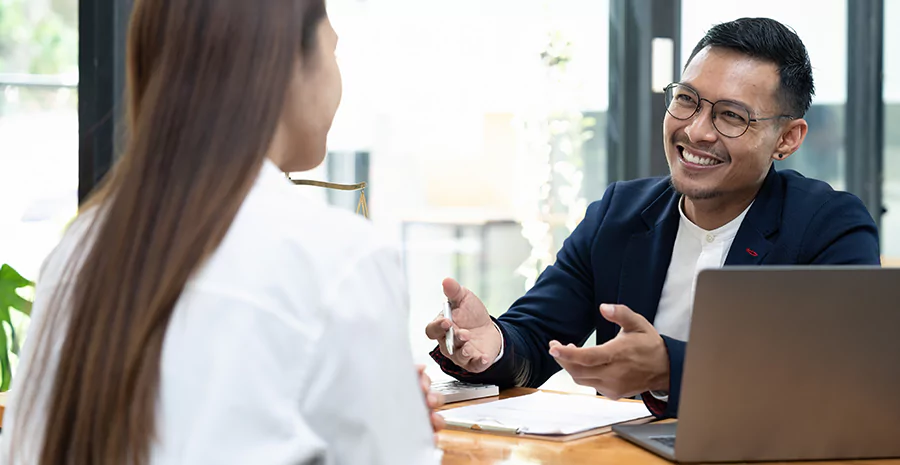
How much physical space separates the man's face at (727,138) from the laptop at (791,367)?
0.75 m

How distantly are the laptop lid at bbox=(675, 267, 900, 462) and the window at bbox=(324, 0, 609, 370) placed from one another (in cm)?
237

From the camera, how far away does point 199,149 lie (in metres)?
0.78

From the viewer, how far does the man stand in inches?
68.4

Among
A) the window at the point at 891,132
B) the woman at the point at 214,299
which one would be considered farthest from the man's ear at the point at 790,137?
the window at the point at 891,132

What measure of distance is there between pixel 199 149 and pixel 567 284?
133cm

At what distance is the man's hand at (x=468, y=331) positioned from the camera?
5.32 ft

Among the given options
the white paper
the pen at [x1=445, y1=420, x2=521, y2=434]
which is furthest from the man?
the pen at [x1=445, y1=420, x2=521, y2=434]

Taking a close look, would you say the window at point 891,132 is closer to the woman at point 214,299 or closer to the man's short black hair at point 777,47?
the man's short black hair at point 777,47

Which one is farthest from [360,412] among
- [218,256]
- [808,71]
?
[808,71]

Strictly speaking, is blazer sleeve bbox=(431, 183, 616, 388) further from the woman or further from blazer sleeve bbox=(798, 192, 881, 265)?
the woman

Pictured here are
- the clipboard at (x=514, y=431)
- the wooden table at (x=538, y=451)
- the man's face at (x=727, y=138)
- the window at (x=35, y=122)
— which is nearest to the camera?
→ the wooden table at (x=538, y=451)

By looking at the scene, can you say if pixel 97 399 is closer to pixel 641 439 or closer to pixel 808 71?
pixel 641 439

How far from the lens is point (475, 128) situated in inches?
137

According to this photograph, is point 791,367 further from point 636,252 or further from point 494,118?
point 494,118
